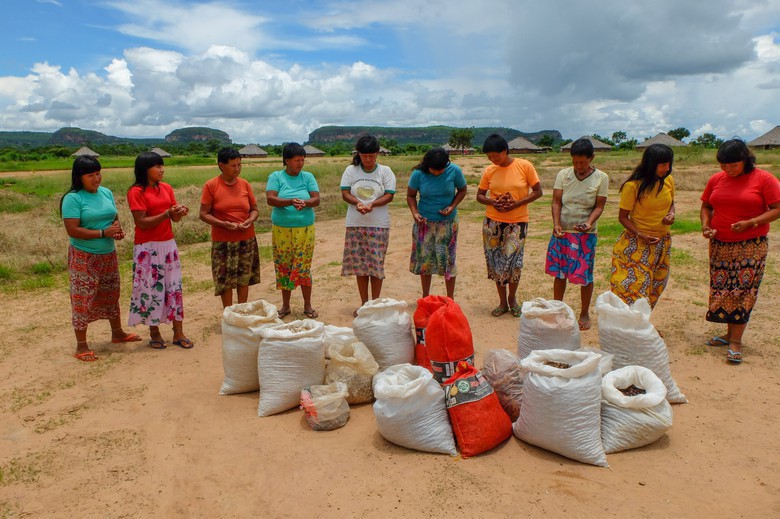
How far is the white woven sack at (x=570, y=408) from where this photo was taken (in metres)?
2.72

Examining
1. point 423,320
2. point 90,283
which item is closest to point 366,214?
point 423,320

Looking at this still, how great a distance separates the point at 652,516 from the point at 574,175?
308 centimetres

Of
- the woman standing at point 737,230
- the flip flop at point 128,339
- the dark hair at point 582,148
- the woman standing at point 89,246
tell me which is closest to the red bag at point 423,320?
the dark hair at point 582,148

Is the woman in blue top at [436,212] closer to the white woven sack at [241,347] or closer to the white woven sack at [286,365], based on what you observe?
the white woven sack at [241,347]

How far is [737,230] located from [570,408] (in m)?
2.29

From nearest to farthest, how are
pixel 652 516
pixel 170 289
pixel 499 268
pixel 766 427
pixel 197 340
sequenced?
pixel 652 516 → pixel 766 427 → pixel 170 289 → pixel 197 340 → pixel 499 268

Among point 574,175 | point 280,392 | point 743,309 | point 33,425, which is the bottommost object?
point 33,425

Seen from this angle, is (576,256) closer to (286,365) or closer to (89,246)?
(286,365)

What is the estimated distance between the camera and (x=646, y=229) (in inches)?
171

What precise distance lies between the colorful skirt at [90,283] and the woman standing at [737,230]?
4829 millimetres

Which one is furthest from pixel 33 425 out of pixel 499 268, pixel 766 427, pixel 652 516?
pixel 766 427

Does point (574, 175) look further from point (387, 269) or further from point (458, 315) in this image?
point (387, 269)

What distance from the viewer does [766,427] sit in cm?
311

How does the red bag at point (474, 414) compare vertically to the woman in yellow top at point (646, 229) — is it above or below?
below
